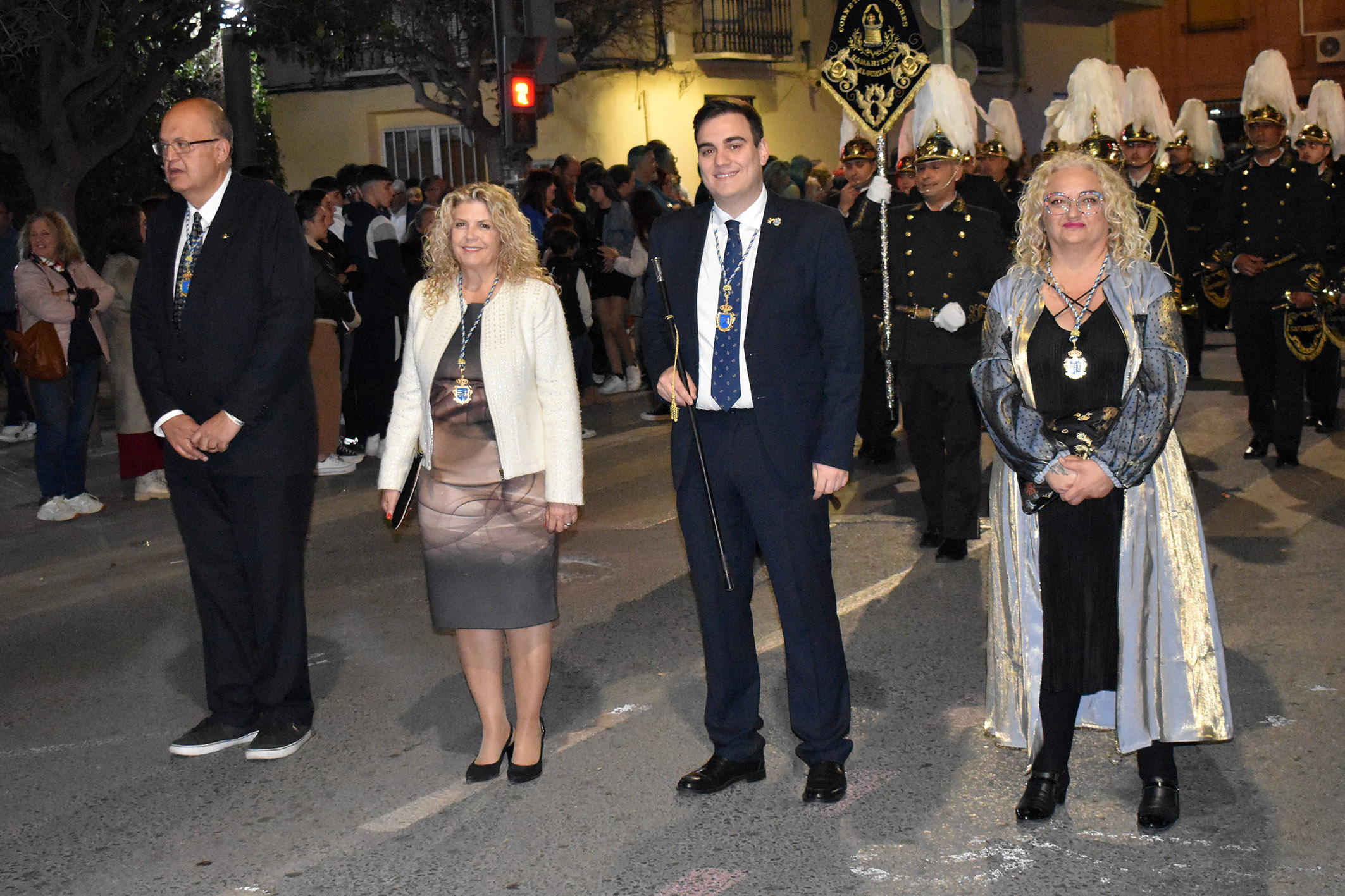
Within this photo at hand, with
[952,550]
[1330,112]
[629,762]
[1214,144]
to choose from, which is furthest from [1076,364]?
[1214,144]

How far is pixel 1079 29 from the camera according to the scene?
36.6 metres

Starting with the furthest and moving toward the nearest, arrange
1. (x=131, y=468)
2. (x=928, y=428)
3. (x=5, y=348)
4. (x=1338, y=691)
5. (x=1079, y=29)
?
(x=1079, y=29) → (x=5, y=348) → (x=131, y=468) → (x=928, y=428) → (x=1338, y=691)

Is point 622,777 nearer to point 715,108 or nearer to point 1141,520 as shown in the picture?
point 1141,520

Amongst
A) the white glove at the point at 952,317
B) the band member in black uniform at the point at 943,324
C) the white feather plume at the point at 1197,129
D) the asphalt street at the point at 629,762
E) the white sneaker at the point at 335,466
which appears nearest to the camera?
the asphalt street at the point at 629,762

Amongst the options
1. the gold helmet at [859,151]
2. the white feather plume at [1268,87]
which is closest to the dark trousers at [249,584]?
the gold helmet at [859,151]

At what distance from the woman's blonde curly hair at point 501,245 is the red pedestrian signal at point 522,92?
26.2 feet

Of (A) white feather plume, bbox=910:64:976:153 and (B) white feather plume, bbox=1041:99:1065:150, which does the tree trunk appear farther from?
(A) white feather plume, bbox=910:64:976:153

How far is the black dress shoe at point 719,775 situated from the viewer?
4.81m

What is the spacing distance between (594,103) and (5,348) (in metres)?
15.9

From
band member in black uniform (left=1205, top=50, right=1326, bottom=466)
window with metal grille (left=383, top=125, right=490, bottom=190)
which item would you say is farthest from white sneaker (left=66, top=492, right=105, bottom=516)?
window with metal grille (left=383, top=125, right=490, bottom=190)

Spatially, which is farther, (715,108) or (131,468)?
(131,468)

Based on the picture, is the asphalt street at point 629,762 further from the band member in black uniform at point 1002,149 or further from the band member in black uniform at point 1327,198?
the band member in black uniform at point 1002,149

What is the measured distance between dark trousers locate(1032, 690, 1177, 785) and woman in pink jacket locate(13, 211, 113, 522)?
735 cm

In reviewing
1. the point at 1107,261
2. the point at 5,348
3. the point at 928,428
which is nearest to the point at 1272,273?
the point at 928,428
